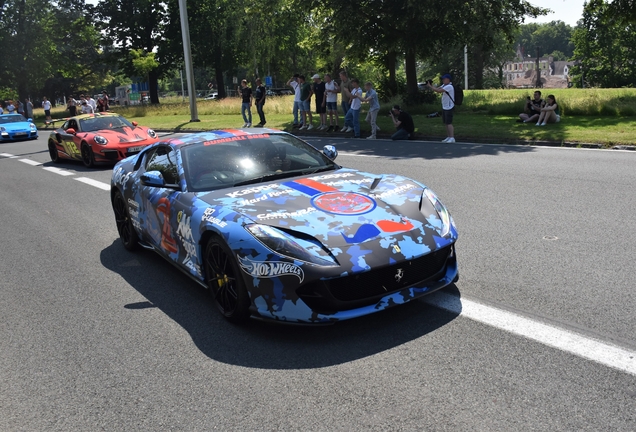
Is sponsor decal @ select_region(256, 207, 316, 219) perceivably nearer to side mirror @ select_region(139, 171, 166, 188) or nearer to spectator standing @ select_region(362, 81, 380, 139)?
side mirror @ select_region(139, 171, 166, 188)

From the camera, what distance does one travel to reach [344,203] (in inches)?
185

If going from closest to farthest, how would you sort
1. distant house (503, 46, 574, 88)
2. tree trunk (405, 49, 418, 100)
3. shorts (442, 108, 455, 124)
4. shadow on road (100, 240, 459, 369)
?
shadow on road (100, 240, 459, 369)
shorts (442, 108, 455, 124)
tree trunk (405, 49, 418, 100)
distant house (503, 46, 574, 88)

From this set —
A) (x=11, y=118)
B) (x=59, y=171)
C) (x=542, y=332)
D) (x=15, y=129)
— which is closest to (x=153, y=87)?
(x=11, y=118)

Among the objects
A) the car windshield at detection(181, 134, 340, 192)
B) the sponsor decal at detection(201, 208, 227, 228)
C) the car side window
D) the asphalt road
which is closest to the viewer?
the asphalt road

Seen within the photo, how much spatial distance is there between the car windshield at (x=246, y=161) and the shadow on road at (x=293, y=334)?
3.45 ft

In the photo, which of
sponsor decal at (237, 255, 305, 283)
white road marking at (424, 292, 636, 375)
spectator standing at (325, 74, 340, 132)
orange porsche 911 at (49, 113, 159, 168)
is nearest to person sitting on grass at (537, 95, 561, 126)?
spectator standing at (325, 74, 340, 132)

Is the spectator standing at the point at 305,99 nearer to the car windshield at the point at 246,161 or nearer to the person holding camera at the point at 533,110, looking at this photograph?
the person holding camera at the point at 533,110

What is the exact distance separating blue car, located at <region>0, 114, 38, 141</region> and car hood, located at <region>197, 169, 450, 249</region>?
84.3ft

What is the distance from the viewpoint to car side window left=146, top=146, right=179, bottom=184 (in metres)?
5.62

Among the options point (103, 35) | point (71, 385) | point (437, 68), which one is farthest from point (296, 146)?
point (437, 68)

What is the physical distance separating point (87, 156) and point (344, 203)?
12.7 metres

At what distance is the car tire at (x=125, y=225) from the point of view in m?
6.80

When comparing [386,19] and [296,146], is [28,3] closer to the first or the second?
[386,19]

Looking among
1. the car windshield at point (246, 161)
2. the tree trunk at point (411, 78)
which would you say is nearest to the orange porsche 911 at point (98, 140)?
the car windshield at point (246, 161)
